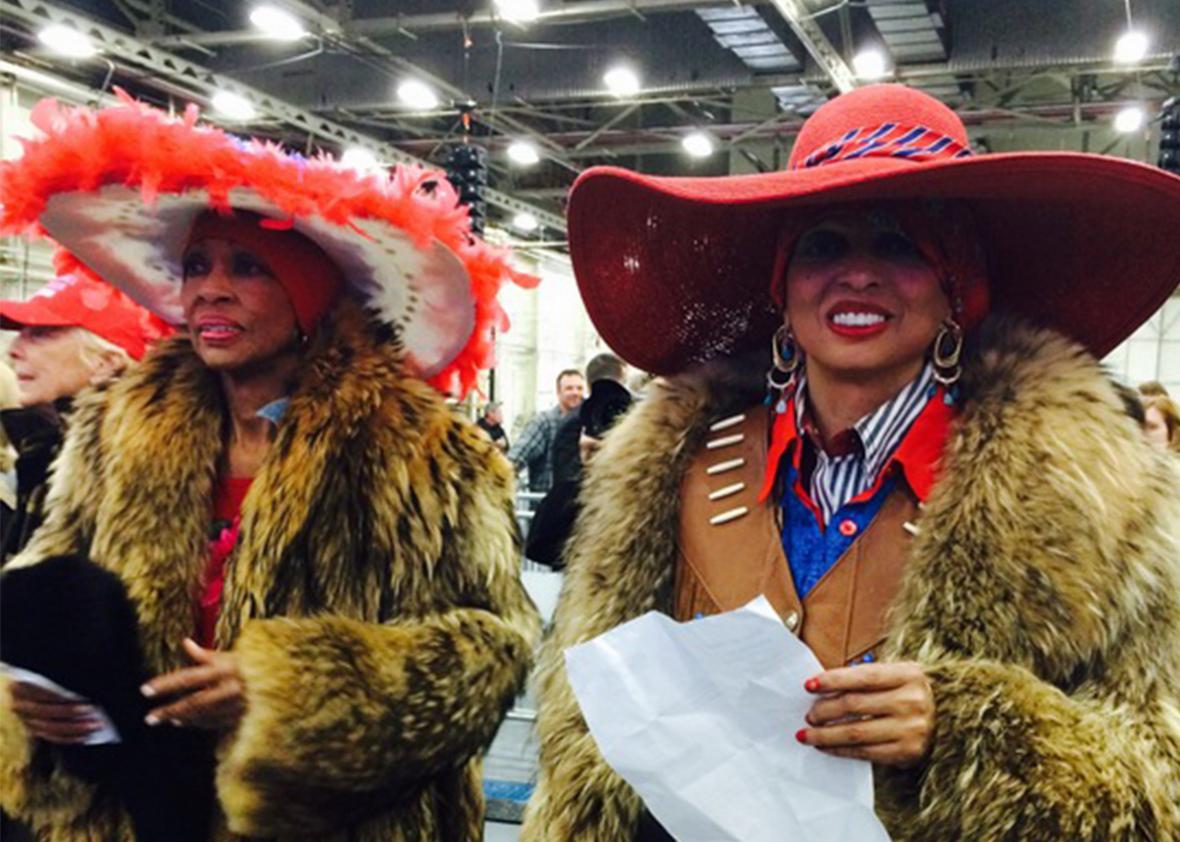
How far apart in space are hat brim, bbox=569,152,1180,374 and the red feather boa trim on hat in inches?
12.9

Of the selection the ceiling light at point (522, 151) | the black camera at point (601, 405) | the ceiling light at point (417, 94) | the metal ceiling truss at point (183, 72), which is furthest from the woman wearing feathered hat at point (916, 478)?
the ceiling light at point (522, 151)

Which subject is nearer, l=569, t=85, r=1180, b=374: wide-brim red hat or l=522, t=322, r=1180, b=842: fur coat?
l=522, t=322, r=1180, b=842: fur coat

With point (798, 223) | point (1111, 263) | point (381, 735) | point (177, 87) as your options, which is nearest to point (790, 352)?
point (798, 223)

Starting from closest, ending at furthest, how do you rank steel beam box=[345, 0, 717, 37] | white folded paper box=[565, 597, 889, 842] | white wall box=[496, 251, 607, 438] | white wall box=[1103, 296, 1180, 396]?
white folded paper box=[565, 597, 889, 842], steel beam box=[345, 0, 717, 37], white wall box=[1103, 296, 1180, 396], white wall box=[496, 251, 607, 438]

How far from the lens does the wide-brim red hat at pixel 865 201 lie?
117 cm

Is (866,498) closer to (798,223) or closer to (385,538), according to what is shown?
(798,223)

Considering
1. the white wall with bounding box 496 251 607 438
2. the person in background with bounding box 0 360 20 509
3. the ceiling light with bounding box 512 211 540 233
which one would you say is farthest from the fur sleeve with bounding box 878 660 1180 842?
the white wall with bounding box 496 251 607 438

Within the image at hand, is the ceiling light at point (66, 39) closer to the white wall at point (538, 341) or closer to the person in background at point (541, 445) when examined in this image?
the person in background at point (541, 445)

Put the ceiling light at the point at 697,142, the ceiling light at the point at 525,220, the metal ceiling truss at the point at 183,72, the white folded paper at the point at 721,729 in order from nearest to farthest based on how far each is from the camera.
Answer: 1. the white folded paper at the point at 721,729
2. the metal ceiling truss at the point at 183,72
3. the ceiling light at the point at 697,142
4. the ceiling light at the point at 525,220

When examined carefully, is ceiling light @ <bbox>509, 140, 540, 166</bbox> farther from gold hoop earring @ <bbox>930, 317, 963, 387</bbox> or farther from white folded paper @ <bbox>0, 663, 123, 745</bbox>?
gold hoop earring @ <bbox>930, 317, 963, 387</bbox>

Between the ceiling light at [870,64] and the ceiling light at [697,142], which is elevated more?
the ceiling light at [870,64]

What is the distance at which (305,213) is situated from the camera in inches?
63.2

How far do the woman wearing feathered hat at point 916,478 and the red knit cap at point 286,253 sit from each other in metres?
0.51

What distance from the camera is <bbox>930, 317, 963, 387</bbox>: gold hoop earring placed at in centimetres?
126
